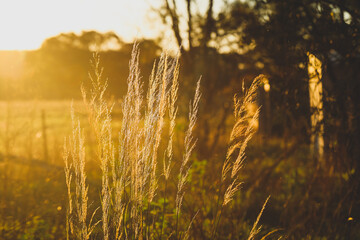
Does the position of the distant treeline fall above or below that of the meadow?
above

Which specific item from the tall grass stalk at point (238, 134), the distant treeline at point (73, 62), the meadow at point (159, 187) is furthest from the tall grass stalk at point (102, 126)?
the distant treeline at point (73, 62)

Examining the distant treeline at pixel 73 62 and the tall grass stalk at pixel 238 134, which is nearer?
the tall grass stalk at pixel 238 134

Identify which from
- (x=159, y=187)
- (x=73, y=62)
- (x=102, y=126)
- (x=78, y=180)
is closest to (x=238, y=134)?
(x=102, y=126)

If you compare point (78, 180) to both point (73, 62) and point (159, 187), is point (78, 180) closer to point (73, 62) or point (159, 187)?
point (159, 187)

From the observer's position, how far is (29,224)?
3.06m

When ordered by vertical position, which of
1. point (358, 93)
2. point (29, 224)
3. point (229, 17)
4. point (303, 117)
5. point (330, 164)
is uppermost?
point (229, 17)

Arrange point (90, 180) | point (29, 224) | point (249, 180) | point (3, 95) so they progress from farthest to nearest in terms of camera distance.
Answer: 1. point (90, 180)
2. point (3, 95)
3. point (249, 180)
4. point (29, 224)

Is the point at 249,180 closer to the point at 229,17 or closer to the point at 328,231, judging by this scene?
the point at 328,231

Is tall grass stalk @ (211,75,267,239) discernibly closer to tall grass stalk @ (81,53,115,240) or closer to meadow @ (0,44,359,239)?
meadow @ (0,44,359,239)

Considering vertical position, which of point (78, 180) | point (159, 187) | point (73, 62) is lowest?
point (159, 187)

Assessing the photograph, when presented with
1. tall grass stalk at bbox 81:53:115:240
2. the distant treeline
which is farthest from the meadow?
the distant treeline

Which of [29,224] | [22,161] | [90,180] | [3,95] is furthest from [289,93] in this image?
[22,161]

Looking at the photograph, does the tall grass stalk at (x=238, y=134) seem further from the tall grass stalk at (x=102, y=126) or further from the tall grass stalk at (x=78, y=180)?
the tall grass stalk at (x=78, y=180)

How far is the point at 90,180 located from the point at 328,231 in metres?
3.90
